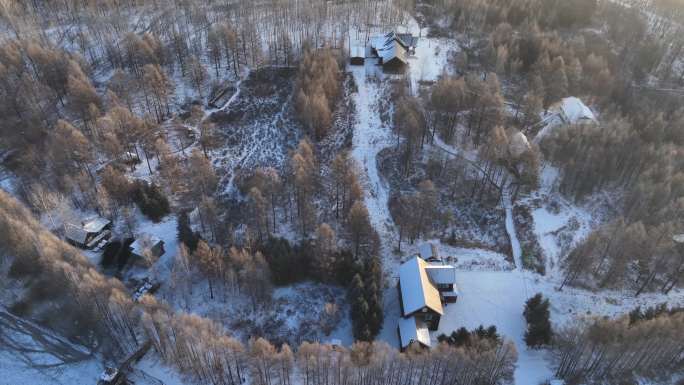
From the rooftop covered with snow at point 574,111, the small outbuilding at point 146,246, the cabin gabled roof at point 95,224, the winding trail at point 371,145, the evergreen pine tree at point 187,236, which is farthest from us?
the rooftop covered with snow at point 574,111

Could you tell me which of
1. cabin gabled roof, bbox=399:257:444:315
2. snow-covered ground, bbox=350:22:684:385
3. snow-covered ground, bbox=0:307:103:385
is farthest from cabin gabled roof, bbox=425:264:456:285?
snow-covered ground, bbox=0:307:103:385

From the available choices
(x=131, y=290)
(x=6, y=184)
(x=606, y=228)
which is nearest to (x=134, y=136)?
Answer: (x=6, y=184)

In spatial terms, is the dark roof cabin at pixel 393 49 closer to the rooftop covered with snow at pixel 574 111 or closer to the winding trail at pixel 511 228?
the rooftop covered with snow at pixel 574 111

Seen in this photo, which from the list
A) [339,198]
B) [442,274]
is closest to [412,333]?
[442,274]

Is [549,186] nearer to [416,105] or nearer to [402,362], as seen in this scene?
[416,105]

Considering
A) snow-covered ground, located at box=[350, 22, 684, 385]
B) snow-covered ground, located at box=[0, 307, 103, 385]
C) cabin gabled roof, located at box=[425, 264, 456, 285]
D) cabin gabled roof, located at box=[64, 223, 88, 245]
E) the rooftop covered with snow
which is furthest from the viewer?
the rooftop covered with snow

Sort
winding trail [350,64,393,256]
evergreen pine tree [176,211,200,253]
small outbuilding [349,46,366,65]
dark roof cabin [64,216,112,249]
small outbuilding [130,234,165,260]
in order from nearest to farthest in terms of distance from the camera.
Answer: small outbuilding [130,234,165,260] → evergreen pine tree [176,211,200,253] → dark roof cabin [64,216,112,249] → winding trail [350,64,393,256] → small outbuilding [349,46,366,65]

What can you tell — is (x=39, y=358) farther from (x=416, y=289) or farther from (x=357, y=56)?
(x=357, y=56)

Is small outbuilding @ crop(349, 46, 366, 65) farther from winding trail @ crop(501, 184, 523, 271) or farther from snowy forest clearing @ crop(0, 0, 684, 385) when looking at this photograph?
winding trail @ crop(501, 184, 523, 271)

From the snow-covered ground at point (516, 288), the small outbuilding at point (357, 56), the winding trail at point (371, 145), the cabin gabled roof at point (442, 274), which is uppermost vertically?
the small outbuilding at point (357, 56)

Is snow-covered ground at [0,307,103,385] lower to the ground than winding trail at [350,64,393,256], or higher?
lower

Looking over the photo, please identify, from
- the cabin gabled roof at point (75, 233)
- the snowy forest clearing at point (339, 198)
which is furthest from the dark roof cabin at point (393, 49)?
the cabin gabled roof at point (75, 233)
